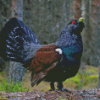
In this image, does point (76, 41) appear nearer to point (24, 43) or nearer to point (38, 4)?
point (24, 43)

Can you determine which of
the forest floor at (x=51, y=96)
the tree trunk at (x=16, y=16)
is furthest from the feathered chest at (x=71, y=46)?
the tree trunk at (x=16, y=16)

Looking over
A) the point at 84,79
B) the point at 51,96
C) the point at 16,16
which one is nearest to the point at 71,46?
the point at 51,96

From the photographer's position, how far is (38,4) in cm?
1046

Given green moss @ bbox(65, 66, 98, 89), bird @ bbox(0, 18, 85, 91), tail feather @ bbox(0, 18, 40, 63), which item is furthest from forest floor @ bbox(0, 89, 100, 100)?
green moss @ bbox(65, 66, 98, 89)

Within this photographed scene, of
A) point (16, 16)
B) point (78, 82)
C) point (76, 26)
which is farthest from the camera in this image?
point (78, 82)

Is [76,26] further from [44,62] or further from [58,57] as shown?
[44,62]

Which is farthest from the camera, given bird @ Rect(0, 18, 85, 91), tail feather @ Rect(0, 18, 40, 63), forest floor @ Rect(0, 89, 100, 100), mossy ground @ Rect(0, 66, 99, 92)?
mossy ground @ Rect(0, 66, 99, 92)

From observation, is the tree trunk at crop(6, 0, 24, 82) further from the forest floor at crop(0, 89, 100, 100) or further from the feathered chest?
the feathered chest

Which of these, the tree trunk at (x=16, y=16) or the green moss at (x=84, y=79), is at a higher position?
the tree trunk at (x=16, y=16)

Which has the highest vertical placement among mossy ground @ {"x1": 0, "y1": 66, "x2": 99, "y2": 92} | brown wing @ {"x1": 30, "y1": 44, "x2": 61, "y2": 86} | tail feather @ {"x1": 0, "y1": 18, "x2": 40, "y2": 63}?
tail feather @ {"x1": 0, "y1": 18, "x2": 40, "y2": 63}

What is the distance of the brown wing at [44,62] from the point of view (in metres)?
3.99

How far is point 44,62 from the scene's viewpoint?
413 centimetres

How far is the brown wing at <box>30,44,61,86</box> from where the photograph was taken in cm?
399

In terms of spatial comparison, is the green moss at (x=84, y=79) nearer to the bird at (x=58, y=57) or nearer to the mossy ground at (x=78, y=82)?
the mossy ground at (x=78, y=82)
